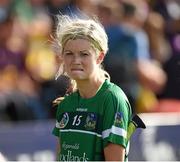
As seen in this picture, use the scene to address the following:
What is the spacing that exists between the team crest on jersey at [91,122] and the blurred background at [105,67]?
3.41 metres

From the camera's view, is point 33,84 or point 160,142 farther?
point 33,84

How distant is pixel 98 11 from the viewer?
8.91m

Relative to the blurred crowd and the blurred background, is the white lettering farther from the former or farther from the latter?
the blurred crowd

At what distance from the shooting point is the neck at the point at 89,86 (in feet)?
13.3

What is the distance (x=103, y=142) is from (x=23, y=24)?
520 centimetres

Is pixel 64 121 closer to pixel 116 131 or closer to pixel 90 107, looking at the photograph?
pixel 90 107

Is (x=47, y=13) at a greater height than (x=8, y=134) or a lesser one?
greater

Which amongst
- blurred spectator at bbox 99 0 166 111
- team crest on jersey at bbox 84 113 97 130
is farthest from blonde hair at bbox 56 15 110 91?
blurred spectator at bbox 99 0 166 111

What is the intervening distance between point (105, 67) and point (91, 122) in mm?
4378

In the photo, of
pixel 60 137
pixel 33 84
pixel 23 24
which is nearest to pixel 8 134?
pixel 33 84

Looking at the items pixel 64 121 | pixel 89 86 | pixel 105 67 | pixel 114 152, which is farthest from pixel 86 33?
pixel 105 67

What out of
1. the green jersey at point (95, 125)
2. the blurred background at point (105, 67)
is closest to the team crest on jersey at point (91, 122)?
the green jersey at point (95, 125)

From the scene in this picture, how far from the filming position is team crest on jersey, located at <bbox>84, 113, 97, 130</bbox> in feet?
13.1

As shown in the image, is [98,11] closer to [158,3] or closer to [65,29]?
[158,3]
